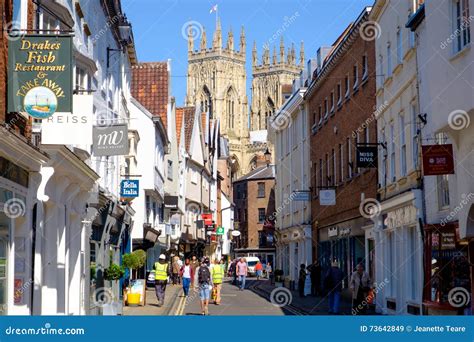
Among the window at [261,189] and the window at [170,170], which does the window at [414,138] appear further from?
the window at [261,189]

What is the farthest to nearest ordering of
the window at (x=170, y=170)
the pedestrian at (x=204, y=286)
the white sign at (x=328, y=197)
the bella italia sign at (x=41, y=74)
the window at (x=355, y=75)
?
the window at (x=170, y=170), the white sign at (x=328, y=197), the window at (x=355, y=75), the pedestrian at (x=204, y=286), the bella italia sign at (x=41, y=74)

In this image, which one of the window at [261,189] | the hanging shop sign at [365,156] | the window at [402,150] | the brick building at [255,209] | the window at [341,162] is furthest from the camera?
the window at [261,189]

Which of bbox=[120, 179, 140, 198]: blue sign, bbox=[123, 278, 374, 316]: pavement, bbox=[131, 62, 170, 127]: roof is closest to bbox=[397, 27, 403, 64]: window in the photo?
bbox=[123, 278, 374, 316]: pavement

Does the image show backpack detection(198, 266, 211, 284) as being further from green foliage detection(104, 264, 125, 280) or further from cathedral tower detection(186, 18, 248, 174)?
cathedral tower detection(186, 18, 248, 174)

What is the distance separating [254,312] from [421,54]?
9.09m

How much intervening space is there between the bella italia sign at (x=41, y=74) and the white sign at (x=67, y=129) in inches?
64.7

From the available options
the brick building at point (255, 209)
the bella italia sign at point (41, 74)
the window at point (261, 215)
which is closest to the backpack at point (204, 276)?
the bella italia sign at point (41, 74)

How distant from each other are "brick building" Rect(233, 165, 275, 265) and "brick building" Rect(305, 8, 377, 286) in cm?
5506

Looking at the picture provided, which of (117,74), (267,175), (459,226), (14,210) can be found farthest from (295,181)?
(267,175)

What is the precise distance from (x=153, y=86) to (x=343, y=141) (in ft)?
54.9

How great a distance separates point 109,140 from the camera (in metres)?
21.9

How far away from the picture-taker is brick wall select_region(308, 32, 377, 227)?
29.5 m

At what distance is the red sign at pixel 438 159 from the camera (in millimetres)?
18484

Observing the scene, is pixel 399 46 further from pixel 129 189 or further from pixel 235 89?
pixel 235 89
